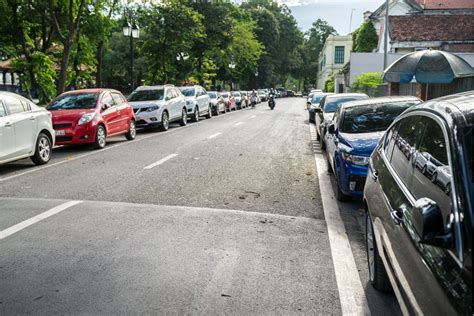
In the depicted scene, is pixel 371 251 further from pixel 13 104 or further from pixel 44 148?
pixel 44 148

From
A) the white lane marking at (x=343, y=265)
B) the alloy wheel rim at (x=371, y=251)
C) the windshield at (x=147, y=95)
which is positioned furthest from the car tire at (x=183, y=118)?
the alloy wheel rim at (x=371, y=251)

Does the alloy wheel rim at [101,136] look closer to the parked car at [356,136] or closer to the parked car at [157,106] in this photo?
the parked car at [157,106]

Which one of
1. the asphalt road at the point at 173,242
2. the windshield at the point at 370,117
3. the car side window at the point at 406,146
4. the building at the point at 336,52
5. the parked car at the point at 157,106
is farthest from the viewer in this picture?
the building at the point at 336,52

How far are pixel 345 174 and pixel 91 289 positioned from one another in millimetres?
4207

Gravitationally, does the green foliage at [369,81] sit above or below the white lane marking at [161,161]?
above

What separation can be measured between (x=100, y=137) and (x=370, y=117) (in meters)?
7.73

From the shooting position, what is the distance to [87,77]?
33594 millimetres

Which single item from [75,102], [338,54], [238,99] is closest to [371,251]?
[75,102]

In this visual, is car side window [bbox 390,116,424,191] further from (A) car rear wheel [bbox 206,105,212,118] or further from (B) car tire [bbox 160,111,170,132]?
(A) car rear wheel [bbox 206,105,212,118]

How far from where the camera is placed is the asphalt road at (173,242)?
3824mm

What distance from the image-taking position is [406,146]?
3.59 meters

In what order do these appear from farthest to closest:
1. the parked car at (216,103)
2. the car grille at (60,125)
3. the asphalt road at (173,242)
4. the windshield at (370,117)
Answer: the parked car at (216,103) < the car grille at (60,125) < the windshield at (370,117) < the asphalt road at (173,242)

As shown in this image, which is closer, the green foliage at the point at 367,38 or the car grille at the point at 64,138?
the car grille at the point at 64,138

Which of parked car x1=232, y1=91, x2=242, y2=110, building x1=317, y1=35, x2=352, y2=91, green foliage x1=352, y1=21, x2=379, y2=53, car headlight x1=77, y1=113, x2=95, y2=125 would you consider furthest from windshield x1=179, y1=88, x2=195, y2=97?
building x1=317, y1=35, x2=352, y2=91
